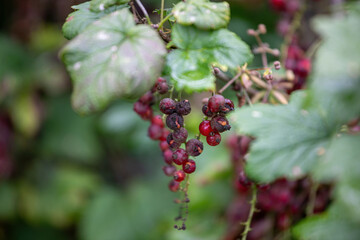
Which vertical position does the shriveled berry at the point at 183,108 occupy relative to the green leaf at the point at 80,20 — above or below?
below

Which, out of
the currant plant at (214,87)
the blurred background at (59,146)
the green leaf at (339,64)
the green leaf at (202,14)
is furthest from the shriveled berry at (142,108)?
the blurred background at (59,146)

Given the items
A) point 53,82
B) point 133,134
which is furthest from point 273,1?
point 53,82

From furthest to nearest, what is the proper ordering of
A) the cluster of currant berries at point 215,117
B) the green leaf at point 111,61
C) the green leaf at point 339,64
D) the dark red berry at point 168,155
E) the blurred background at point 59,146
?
1. the blurred background at point 59,146
2. the dark red berry at point 168,155
3. the cluster of currant berries at point 215,117
4. the green leaf at point 111,61
5. the green leaf at point 339,64

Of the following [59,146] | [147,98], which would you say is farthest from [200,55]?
[59,146]

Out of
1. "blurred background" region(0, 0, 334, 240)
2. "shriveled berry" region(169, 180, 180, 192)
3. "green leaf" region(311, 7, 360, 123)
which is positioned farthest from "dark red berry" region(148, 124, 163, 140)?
"blurred background" region(0, 0, 334, 240)

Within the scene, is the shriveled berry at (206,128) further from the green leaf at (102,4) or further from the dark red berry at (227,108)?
the green leaf at (102,4)

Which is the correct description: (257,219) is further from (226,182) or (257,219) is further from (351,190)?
(351,190)
